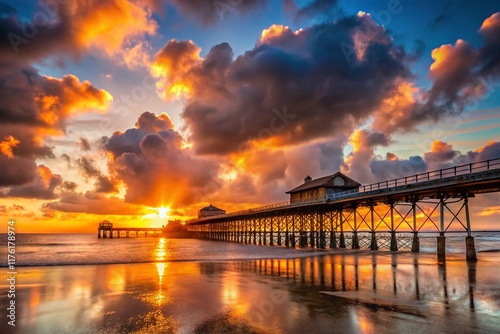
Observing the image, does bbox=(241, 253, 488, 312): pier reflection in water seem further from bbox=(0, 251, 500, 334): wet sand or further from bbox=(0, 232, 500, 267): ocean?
bbox=(0, 232, 500, 267): ocean

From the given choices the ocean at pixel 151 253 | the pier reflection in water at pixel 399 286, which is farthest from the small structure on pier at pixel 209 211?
the pier reflection in water at pixel 399 286

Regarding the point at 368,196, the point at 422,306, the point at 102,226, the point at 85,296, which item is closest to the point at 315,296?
the point at 422,306

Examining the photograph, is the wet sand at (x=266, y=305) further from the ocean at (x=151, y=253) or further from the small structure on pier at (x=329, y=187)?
the small structure on pier at (x=329, y=187)

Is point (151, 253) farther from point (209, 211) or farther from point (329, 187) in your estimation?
point (209, 211)

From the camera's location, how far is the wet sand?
8055 mm

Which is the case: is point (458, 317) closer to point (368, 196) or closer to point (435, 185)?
point (435, 185)

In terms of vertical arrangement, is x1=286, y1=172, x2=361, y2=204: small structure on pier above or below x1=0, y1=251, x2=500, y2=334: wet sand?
above

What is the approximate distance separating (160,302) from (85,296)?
3.51 meters

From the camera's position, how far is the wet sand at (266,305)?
805 cm

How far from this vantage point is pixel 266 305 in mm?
10227

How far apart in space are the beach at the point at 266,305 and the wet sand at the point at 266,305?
0.09 feet

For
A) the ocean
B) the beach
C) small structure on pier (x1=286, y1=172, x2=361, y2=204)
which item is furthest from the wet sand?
small structure on pier (x1=286, y1=172, x2=361, y2=204)

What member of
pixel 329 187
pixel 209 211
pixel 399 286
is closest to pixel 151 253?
pixel 329 187

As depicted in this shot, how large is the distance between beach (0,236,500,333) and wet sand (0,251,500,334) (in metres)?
0.03
